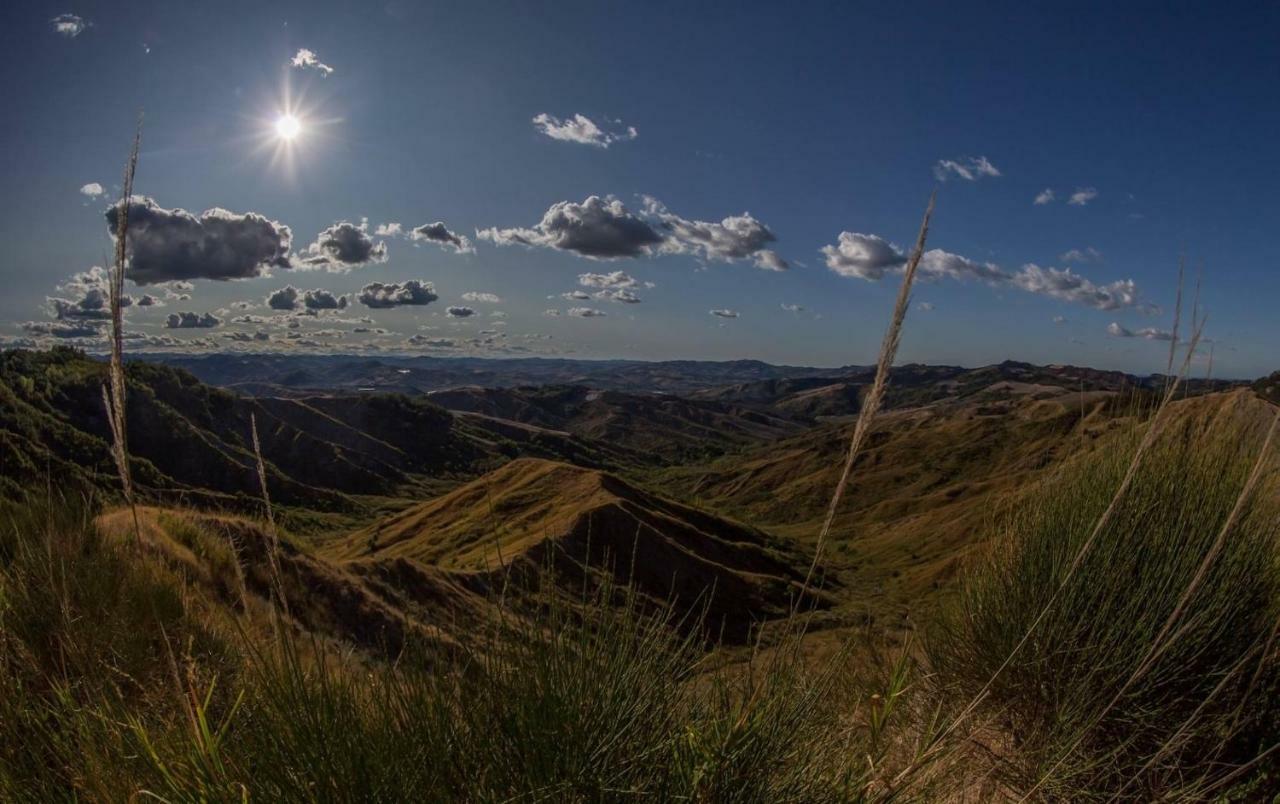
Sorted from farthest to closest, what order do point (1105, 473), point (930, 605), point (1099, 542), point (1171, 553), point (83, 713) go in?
point (930, 605)
point (1105, 473)
point (1099, 542)
point (1171, 553)
point (83, 713)

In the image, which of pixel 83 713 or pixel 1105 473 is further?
pixel 1105 473

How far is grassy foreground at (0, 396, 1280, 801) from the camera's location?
7.02 feet

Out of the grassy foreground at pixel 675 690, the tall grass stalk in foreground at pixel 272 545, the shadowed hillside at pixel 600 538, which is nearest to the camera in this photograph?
the tall grass stalk in foreground at pixel 272 545

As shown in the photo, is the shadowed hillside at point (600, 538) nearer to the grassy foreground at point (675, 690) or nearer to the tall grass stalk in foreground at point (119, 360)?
the grassy foreground at point (675, 690)

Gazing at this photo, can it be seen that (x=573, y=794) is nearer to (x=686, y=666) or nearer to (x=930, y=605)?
(x=686, y=666)

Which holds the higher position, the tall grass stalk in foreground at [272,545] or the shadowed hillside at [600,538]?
the tall grass stalk in foreground at [272,545]

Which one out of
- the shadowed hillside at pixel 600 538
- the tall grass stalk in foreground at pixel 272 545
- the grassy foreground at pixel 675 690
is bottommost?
the shadowed hillside at pixel 600 538

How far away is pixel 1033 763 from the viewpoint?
4273 millimetres

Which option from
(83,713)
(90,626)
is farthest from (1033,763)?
(90,626)

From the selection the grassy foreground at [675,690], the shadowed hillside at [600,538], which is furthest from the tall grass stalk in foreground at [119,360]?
the shadowed hillside at [600,538]

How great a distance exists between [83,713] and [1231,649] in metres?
7.09

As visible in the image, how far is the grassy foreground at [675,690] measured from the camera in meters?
2.14

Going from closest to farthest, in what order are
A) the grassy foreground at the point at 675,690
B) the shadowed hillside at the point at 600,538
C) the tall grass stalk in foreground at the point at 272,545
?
the tall grass stalk in foreground at the point at 272,545 → the grassy foreground at the point at 675,690 → the shadowed hillside at the point at 600,538

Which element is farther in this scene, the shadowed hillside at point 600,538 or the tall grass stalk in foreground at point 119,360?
the shadowed hillside at point 600,538
